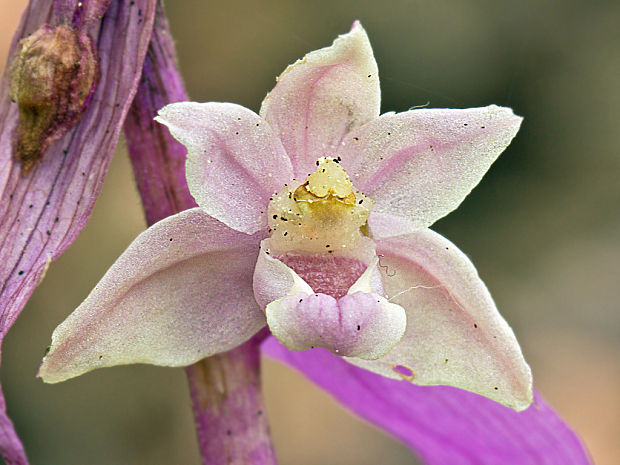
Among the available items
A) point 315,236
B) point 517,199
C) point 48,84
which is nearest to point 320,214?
point 315,236

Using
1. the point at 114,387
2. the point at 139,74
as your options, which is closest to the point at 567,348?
the point at 114,387

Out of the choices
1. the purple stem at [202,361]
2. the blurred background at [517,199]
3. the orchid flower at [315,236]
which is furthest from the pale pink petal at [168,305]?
the blurred background at [517,199]

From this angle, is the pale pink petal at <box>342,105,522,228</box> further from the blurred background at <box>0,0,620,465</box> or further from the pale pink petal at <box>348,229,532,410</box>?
the blurred background at <box>0,0,620,465</box>

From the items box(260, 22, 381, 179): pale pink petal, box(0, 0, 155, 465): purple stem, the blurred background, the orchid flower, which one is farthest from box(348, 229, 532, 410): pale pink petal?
the blurred background

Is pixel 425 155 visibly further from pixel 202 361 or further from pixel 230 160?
pixel 202 361

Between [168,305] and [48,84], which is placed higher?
[48,84]

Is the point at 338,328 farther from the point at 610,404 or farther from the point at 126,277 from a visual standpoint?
the point at 610,404
